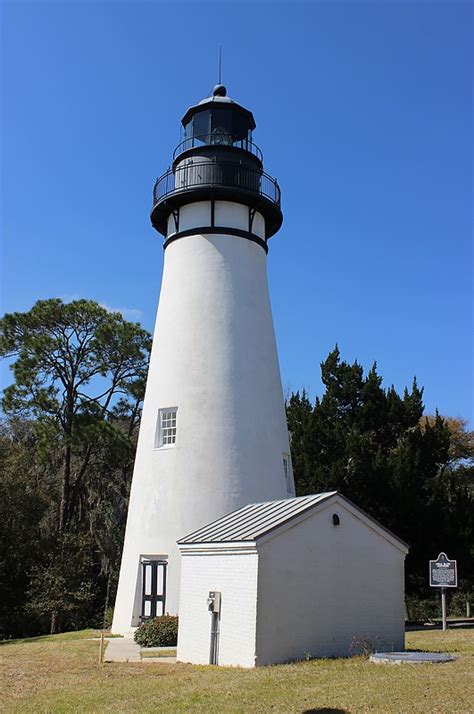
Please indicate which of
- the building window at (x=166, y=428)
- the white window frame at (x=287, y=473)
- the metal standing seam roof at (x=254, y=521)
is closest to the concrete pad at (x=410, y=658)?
the metal standing seam roof at (x=254, y=521)

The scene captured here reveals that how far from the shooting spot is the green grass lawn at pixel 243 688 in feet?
28.0

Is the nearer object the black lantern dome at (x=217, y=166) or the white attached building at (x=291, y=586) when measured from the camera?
the white attached building at (x=291, y=586)

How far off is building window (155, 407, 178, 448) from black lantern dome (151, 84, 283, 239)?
5740mm

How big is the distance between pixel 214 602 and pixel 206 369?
23.4 feet

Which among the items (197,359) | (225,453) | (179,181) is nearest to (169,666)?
(225,453)

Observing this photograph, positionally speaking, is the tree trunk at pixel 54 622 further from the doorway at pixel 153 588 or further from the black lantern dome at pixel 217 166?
the black lantern dome at pixel 217 166

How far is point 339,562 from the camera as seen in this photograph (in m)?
13.1

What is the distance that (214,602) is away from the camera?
1272 cm

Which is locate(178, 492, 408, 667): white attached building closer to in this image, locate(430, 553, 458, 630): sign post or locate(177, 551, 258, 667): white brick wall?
locate(177, 551, 258, 667): white brick wall

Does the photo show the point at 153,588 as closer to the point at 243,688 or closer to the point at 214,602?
the point at 214,602

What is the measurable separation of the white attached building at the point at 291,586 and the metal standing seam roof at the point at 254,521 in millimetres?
37

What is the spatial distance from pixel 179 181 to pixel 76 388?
36.3ft

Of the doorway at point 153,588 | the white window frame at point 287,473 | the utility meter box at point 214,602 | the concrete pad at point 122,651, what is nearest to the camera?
the utility meter box at point 214,602

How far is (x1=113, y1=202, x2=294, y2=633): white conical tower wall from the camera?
17.7 meters
